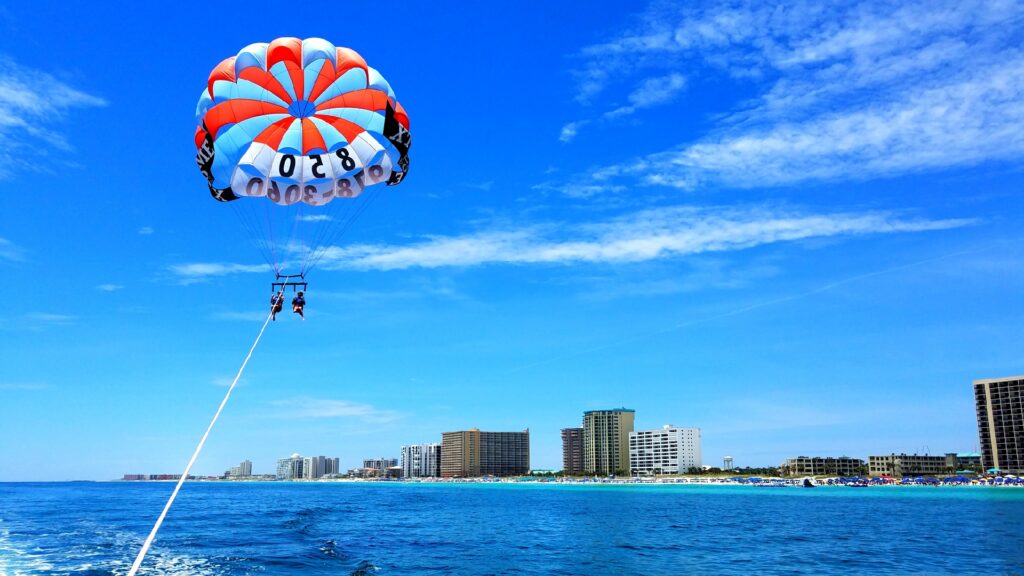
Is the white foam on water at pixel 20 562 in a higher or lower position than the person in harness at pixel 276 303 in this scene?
lower

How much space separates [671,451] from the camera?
7608 inches

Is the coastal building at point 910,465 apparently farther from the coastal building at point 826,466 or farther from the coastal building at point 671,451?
the coastal building at point 671,451

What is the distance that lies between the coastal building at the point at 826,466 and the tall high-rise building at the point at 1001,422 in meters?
35.6

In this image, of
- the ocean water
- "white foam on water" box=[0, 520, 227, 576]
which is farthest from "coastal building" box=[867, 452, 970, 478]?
"white foam on water" box=[0, 520, 227, 576]

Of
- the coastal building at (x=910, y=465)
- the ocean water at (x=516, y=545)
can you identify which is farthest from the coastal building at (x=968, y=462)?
the ocean water at (x=516, y=545)

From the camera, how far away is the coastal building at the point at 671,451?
629 ft

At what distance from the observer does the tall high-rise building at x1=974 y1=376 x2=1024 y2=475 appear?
5374 inches

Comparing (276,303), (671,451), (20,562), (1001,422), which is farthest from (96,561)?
(671,451)

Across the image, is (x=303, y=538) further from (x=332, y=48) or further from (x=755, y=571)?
(x=332, y=48)

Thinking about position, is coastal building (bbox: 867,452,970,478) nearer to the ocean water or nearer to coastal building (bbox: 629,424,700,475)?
coastal building (bbox: 629,424,700,475)

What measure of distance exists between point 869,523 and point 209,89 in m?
48.5

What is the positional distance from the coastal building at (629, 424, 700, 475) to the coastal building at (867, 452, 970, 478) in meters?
45.4

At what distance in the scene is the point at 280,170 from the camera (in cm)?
2083

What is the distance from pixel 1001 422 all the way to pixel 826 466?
151 feet
